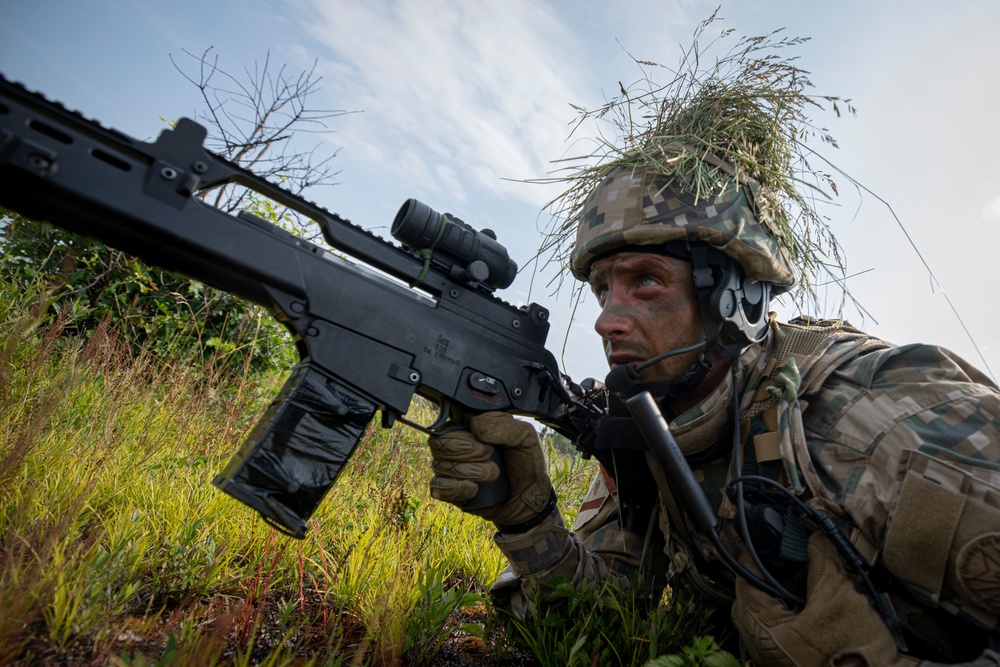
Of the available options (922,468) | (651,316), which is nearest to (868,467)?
(922,468)

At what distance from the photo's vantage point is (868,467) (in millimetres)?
1964

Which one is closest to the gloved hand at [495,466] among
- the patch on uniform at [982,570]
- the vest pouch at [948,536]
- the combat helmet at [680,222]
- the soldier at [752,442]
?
the soldier at [752,442]

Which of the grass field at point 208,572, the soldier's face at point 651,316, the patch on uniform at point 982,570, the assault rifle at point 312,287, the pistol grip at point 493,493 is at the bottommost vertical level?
the grass field at point 208,572

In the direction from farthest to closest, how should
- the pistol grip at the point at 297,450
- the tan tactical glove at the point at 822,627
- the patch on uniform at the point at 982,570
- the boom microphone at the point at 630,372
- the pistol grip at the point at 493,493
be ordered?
the pistol grip at the point at 493,493 < the boom microphone at the point at 630,372 < the pistol grip at the point at 297,450 < the tan tactical glove at the point at 822,627 < the patch on uniform at the point at 982,570

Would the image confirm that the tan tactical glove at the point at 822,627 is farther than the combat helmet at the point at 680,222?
No

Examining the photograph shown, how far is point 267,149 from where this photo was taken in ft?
21.1

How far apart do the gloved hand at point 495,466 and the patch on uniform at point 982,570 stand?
1.68 metres

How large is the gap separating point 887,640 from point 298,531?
2.12 meters

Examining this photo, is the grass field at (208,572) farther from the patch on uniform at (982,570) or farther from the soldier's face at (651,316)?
A: the soldier's face at (651,316)

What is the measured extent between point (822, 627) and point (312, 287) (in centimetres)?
231

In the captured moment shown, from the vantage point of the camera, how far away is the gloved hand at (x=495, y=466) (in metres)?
2.60

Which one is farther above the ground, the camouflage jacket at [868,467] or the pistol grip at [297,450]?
the camouflage jacket at [868,467]

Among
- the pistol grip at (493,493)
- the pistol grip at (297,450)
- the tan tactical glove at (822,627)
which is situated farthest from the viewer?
the pistol grip at (493,493)

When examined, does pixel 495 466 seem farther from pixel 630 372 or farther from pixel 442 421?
pixel 630 372
